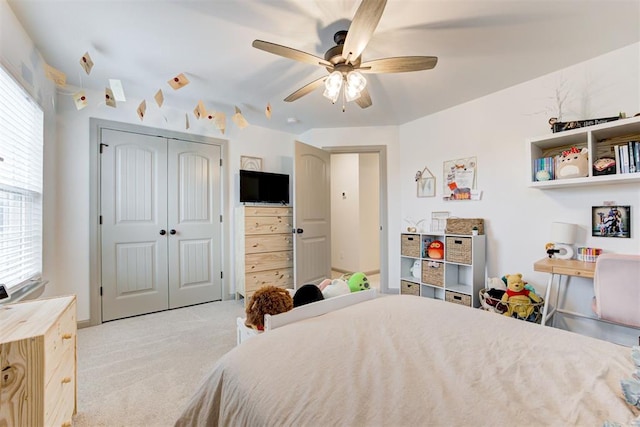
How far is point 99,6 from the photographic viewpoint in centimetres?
160

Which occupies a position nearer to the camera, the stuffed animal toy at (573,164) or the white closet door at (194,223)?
the stuffed animal toy at (573,164)

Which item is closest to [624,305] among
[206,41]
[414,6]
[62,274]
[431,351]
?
[431,351]

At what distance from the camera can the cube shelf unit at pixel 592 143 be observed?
1.86 meters

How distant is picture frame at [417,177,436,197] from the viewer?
329 centimetres

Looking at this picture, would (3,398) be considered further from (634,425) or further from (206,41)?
(206,41)

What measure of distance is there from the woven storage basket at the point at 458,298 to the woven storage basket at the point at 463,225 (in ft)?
2.07

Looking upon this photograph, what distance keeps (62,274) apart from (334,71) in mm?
3046

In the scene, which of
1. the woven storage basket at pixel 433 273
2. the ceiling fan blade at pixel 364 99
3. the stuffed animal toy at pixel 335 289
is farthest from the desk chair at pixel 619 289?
the ceiling fan blade at pixel 364 99

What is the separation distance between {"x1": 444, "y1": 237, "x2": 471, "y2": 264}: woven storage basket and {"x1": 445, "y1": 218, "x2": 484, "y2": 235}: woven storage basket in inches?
4.9

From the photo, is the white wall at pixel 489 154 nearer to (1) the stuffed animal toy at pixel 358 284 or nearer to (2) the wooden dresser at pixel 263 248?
(2) the wooden dresser at pixel 263 248

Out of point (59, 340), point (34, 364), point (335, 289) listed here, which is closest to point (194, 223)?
point (59, 340)

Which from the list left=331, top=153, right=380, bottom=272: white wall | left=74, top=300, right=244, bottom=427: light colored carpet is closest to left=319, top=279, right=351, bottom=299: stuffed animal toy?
left=74, top=300, right=244, bottom=427: light colored carpet

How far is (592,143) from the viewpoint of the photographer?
1968 mm

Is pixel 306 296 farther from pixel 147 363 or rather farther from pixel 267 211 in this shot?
pixel 267 211
